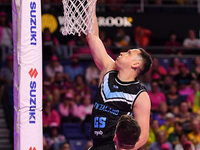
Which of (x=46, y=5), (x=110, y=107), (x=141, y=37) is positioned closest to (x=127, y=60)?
(x=110, y=107)

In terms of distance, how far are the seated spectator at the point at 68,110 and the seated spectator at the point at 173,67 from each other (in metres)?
3.99

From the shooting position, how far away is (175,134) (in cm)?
1016

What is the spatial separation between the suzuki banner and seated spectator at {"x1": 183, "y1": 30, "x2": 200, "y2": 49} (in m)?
10.7

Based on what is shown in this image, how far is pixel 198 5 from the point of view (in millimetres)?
15070

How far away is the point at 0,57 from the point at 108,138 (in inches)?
356

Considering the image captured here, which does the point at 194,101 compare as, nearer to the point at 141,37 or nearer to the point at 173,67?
the point at 173,67

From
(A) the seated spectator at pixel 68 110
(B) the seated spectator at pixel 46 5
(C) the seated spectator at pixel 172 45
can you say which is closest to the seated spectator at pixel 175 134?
(A) the seated spectator at pixel 68 110

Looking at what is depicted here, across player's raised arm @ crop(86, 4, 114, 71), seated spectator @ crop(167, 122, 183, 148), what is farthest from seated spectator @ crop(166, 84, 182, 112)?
player's raised arm @ crop(86, 4, 114, 71)

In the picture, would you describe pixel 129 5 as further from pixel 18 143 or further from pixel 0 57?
pixel 18 143

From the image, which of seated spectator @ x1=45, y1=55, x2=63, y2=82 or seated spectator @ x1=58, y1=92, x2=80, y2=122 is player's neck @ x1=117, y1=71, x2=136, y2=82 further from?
seated spectator @ x1=45, y1=55, x2=63, y2=82

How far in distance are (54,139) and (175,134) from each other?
3.12m

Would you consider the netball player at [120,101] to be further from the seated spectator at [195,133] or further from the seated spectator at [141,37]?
the seated spectator at [141,37]

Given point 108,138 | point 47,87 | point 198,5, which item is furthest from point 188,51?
point 108,138

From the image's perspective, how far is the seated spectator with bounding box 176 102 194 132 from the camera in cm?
1067
